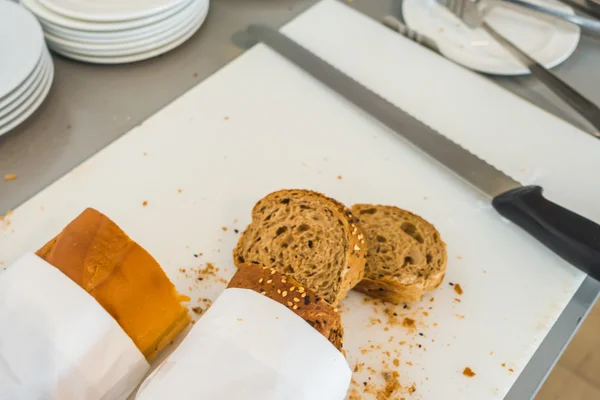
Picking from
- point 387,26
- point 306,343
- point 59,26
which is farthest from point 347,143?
point 59,26

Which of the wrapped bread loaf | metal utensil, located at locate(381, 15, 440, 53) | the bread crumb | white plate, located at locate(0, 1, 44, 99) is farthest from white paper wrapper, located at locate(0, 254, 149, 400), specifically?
metal utensil, located at locate(381, 15, 440, 53)

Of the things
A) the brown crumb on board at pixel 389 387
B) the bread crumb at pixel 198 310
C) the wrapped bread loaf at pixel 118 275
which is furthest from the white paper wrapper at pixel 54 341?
the brown crumb on board at pixel 389 387

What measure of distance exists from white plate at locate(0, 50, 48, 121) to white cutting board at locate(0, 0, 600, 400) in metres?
0.17

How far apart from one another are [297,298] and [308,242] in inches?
5.3

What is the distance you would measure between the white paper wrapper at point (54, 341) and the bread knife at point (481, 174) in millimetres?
622

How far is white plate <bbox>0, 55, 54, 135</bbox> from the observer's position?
97cm

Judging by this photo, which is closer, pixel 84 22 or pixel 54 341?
pixel 54 341

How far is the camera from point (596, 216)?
3.00 ft

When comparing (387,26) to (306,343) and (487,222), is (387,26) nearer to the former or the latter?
(487,222)

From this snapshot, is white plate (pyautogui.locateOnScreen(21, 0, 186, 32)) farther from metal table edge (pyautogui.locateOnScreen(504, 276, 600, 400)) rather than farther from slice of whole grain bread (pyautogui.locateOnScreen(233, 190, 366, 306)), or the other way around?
metal table edge (pyautogui.locateOnScreen(504, 276, 600, 400))

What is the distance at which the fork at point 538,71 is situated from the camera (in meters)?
1.05

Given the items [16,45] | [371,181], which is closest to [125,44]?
[16,45]

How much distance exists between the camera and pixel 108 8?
1.09 meters

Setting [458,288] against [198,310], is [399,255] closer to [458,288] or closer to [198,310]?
[458,288]
